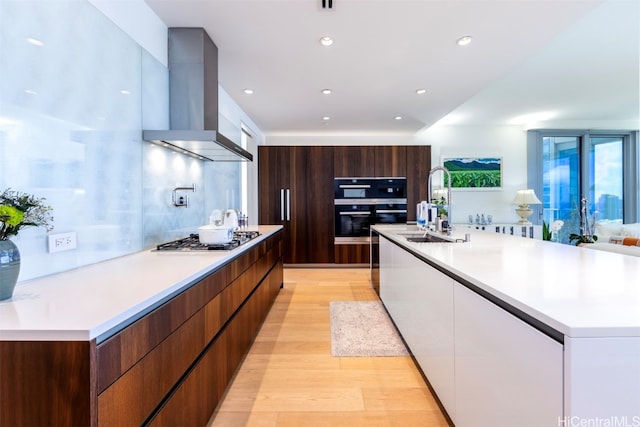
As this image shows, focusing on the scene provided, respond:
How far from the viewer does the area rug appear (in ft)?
7.92

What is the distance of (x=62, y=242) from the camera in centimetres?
139

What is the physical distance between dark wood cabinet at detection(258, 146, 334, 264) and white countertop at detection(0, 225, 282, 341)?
12.5 ft

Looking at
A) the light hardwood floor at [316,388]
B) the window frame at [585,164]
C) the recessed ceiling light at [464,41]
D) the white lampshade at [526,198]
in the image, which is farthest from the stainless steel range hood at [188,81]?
the window frame at [585,164]

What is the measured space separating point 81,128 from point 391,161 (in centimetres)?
472

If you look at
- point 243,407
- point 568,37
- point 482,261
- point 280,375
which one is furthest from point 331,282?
point 568,37

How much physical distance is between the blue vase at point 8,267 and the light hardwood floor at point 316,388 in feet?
3.82

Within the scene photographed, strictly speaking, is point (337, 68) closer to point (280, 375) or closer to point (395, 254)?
point (395, 254)

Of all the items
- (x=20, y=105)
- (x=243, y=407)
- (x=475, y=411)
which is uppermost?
(x=20, y=105)

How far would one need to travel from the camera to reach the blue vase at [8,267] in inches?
37.8

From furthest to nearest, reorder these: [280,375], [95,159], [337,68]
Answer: [337,68]
[280,375]
[95,159]

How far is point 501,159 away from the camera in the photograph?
19.7 ft

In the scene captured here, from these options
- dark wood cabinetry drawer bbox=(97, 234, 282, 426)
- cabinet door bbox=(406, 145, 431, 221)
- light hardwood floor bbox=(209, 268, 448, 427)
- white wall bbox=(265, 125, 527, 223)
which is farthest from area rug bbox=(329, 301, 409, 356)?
white wall bbox=(265, 125, 527, 223)

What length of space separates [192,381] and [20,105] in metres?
1.33

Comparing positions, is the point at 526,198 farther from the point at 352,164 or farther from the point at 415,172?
the point at 352,164
